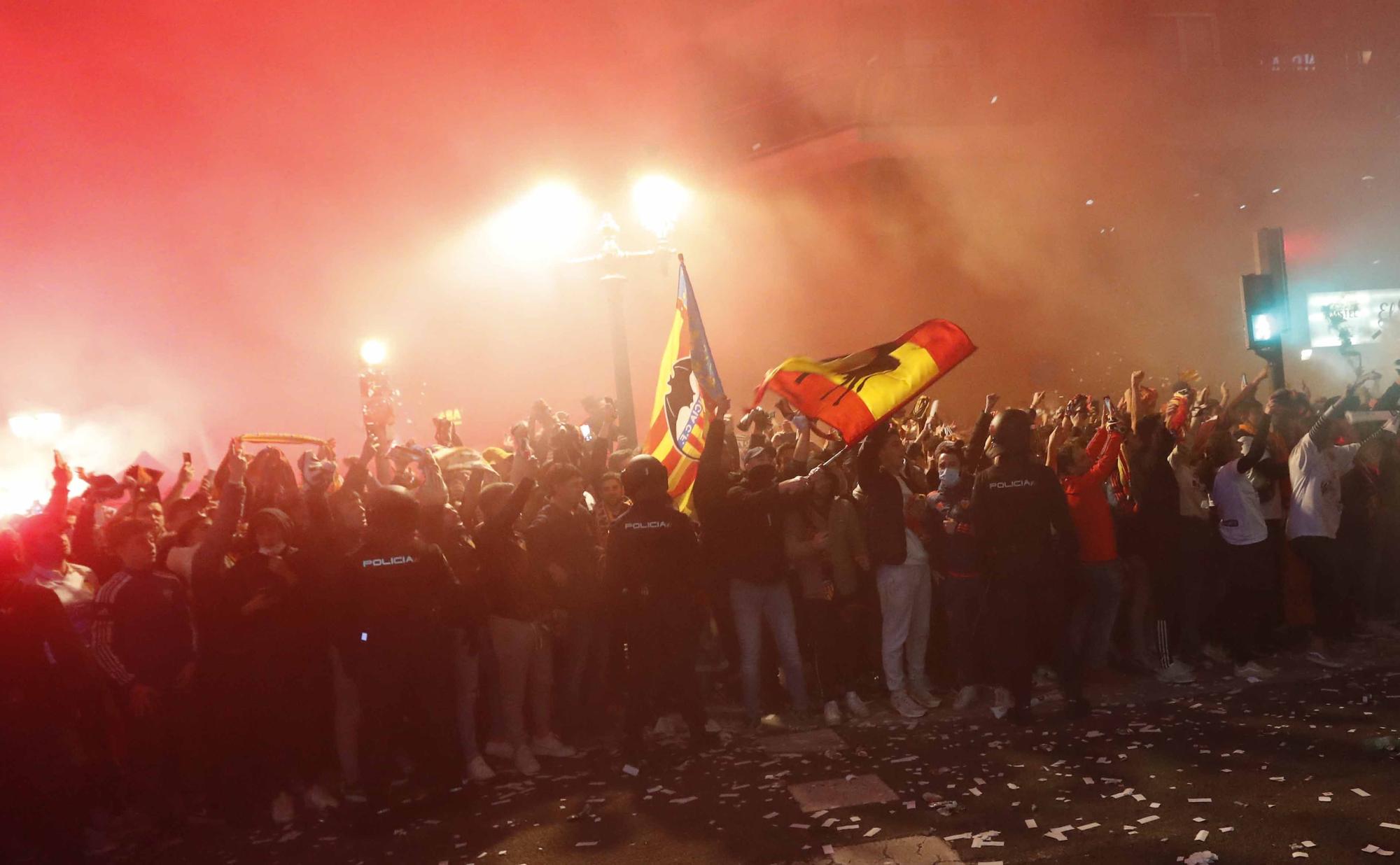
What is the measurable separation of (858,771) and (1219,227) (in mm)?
19961

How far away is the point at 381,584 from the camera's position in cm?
572

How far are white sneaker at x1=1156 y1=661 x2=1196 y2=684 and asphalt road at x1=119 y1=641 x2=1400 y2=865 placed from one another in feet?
1.61

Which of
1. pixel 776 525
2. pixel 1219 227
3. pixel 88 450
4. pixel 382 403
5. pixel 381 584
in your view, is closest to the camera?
pixel 381 584

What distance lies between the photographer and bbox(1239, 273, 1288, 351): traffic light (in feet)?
36.3

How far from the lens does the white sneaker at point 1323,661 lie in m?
7.52

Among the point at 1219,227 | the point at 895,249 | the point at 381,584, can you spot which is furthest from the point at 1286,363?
the point at 381,584

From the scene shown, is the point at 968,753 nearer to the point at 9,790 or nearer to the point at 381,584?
the point at 381,584

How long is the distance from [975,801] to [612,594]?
2473 mm

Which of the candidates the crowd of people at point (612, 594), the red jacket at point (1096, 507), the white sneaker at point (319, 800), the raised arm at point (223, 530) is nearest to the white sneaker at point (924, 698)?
the crowd of people at point (612, 594)

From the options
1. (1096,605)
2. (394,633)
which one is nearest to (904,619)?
(1096,605)

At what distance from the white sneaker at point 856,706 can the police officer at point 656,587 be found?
1052 millimetres

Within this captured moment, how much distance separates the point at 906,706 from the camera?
7.06m

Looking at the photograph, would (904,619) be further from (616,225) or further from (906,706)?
(616,225)

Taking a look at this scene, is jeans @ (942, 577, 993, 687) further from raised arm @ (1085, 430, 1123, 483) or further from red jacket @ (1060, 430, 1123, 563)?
raised arm @ (1085, 430, 1123, 483)
